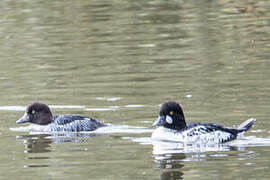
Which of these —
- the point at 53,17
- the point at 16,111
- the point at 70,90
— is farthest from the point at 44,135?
the point at 53,17

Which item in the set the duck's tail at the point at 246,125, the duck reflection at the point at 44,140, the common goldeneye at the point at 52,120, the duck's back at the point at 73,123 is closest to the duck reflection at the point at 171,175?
the duck's tail at the point at 246,125

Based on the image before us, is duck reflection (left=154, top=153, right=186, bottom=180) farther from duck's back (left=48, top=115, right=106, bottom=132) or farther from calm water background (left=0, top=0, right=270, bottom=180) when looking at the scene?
duck's back (left=48, top=115, right=106, bottom=132)

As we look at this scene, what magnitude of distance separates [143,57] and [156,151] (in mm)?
9028

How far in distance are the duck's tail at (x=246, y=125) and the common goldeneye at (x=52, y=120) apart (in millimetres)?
2785

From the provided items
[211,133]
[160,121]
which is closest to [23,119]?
[160,121]

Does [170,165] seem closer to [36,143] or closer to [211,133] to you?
[211,133]

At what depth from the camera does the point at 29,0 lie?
3462cm

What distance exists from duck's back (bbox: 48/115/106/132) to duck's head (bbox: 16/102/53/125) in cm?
14

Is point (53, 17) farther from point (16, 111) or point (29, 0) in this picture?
point (16, 111)

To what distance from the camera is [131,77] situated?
1998 centimetres

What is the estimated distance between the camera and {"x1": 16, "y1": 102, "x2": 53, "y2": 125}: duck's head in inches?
650

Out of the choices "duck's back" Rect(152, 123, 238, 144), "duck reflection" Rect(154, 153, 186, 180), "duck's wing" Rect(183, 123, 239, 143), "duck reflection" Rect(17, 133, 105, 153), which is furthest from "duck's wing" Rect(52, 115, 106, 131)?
"duck reflection" Rect(154, 153, 186, 180)

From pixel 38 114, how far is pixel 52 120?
1.02 feet

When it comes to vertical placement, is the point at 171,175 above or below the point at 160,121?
below
